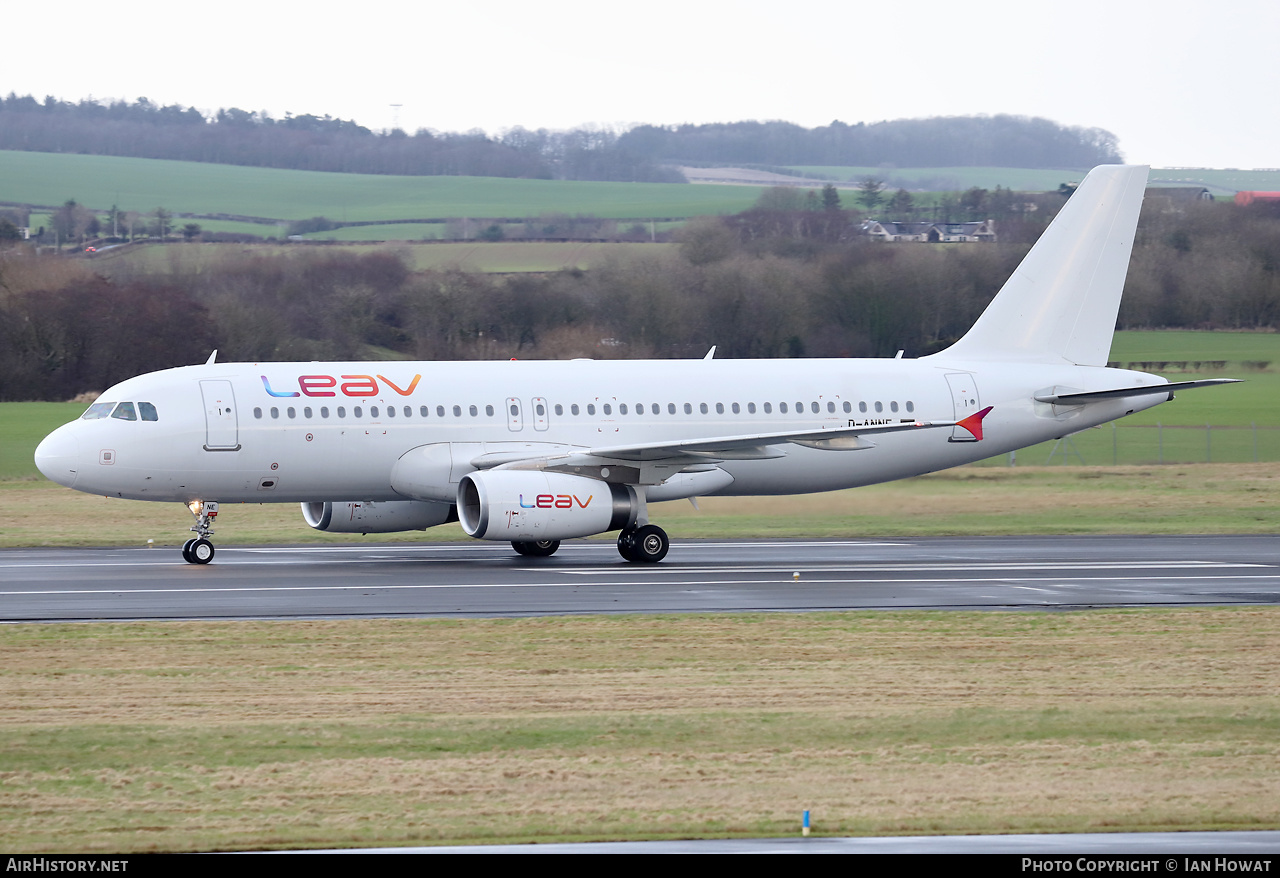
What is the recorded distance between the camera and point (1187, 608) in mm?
20641

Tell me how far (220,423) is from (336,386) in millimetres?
2070

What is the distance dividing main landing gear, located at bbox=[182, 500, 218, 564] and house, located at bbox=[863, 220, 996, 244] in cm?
5740

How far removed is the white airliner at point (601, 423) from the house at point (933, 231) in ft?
160

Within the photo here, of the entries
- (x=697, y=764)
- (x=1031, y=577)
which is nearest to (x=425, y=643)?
(x=697, y=764)

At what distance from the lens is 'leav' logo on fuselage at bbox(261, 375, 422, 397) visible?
1083 inches

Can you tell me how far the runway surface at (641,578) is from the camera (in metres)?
21.4

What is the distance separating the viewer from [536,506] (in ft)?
85.3

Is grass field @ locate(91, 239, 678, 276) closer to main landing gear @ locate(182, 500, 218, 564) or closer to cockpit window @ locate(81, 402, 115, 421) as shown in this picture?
main landing gear @ locate(182, 500, 218, 564)

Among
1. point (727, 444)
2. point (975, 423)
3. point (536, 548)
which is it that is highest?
point (975, 423)

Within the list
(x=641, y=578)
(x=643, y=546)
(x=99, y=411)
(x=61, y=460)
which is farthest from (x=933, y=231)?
(x=61, y=460)

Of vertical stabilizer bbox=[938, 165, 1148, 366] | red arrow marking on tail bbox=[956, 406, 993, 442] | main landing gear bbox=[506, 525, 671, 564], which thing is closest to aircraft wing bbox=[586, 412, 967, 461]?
main landing gear bbox=[506, 525, 671, 564]

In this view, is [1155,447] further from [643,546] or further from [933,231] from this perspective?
[933,231]

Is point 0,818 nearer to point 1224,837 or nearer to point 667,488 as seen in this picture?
point 1224,837

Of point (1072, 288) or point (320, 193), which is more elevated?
point (1072, 288)
